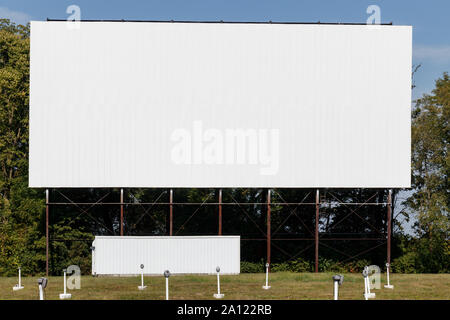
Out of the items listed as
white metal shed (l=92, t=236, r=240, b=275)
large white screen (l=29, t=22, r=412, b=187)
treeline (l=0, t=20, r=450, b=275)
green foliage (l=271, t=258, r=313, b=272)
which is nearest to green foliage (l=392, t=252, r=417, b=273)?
treeline (l=0, t=20, r=450, b=275)

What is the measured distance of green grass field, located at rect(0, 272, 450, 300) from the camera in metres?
16.4

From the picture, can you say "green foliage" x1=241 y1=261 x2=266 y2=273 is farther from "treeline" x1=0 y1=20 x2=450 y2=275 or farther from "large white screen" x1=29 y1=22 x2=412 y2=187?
"large white screen" x1=29 y1=22 x2=412 y2=187

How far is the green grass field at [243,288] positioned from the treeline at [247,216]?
670 cm

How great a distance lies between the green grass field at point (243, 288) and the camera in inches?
647

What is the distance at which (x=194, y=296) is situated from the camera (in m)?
16.3

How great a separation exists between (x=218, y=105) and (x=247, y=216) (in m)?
11.0

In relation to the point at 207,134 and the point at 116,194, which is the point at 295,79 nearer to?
the point at 207,134

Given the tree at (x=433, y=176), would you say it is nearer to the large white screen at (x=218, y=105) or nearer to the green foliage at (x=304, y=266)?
the green foliage at (x=304, y=266)

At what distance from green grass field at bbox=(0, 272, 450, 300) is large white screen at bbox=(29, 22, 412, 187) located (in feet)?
15.7

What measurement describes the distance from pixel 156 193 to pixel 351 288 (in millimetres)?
17919

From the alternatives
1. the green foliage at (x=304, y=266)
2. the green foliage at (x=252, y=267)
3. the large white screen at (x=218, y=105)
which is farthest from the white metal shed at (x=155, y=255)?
the green foliage at (x=304, y=266)

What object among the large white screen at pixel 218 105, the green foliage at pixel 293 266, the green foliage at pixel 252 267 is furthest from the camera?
the green foliage at pixel 293 266
